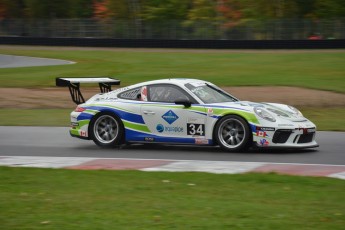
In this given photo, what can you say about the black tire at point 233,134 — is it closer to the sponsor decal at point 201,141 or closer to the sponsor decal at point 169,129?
the sponsor decal at point 201,141

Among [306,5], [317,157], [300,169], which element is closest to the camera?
[300,169]

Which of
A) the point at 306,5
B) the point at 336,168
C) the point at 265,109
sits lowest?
the point at 336,168

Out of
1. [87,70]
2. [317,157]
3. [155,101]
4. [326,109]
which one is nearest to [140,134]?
[155,101]

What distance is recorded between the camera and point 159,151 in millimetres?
13922

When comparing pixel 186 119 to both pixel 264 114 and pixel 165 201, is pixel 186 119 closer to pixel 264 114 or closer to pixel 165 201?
pixel 264 114

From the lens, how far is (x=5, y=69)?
3759 cm

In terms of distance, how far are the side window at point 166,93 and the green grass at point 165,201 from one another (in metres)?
3.30

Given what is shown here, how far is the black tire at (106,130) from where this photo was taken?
14.2 meters

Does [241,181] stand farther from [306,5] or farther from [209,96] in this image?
[306,5]

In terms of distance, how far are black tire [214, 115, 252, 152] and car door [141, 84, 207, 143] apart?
0.31m

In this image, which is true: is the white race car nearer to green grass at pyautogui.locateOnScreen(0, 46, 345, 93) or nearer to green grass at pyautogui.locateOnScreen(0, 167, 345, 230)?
green grass at pyautogui.locateOnScreen(0, 167, 345, 230)

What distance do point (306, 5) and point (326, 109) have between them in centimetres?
5122

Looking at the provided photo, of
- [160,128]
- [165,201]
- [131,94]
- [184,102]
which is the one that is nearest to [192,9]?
[131,94]

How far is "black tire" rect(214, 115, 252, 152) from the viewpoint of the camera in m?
13.1
